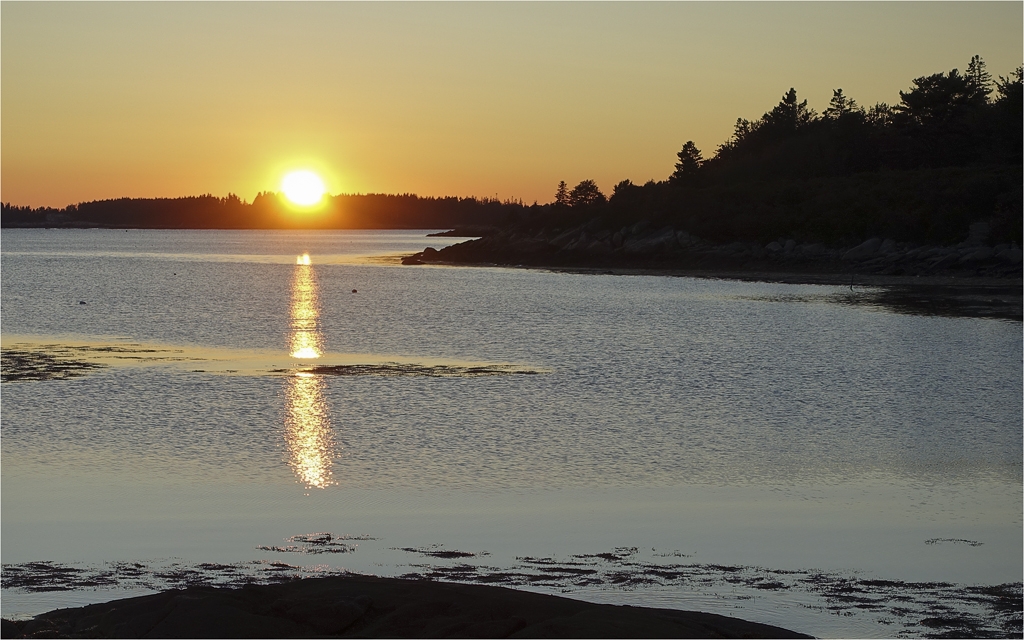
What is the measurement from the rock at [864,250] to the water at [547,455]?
4239cm

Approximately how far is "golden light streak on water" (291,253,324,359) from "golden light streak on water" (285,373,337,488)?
7840 mm

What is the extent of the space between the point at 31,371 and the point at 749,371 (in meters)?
17.0

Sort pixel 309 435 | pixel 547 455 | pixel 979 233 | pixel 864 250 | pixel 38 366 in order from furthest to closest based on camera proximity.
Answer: pixel 864 250
pixel 979 233
pixel 38 366
pixel 309 435
pixel 547 455

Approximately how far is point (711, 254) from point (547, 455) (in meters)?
74.3

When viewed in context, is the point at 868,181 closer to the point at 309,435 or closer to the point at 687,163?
the point at 687,163

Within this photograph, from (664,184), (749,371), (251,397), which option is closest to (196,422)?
(251,397)

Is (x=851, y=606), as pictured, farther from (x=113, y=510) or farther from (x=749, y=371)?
(x=749, y=371)

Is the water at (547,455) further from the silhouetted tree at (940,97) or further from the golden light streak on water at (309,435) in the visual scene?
the silhouetted tree at (940,97)

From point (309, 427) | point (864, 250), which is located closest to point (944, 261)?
point (864, 250)

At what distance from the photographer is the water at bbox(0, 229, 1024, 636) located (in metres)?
10.6

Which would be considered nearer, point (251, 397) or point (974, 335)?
point (251, 397)

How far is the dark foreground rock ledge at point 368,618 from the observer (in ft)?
23.3

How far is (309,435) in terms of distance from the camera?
17594 mm

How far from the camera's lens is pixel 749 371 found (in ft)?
86.8
